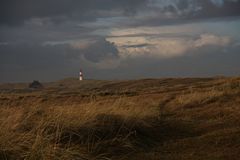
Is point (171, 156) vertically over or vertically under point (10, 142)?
under

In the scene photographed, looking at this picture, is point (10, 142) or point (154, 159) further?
point (154, 159)

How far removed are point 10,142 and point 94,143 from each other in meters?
2.60

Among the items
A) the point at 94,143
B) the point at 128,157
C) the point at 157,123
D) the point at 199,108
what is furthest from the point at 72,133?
the point at 199,108

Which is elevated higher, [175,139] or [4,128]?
[4,128]

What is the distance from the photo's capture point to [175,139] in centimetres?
1336

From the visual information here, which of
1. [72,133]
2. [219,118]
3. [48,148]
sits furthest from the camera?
[219,118]

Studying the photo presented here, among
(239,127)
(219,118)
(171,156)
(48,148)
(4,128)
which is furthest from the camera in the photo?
(219,118)

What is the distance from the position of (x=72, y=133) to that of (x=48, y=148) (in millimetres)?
2965

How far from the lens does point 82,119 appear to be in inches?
510

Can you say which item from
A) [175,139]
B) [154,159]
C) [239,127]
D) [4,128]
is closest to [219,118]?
[239,127]

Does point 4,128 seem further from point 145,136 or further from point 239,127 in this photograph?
point 239,127

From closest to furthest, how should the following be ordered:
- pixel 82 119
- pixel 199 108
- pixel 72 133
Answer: pixel 72 133 < pixel 82 119 < pixel 199 108

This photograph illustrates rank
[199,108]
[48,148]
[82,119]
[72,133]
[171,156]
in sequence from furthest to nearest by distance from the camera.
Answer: [199,108]
[82,119]
[72,133]
[171,156]
[48,148]

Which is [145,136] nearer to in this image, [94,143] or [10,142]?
[94,143]
